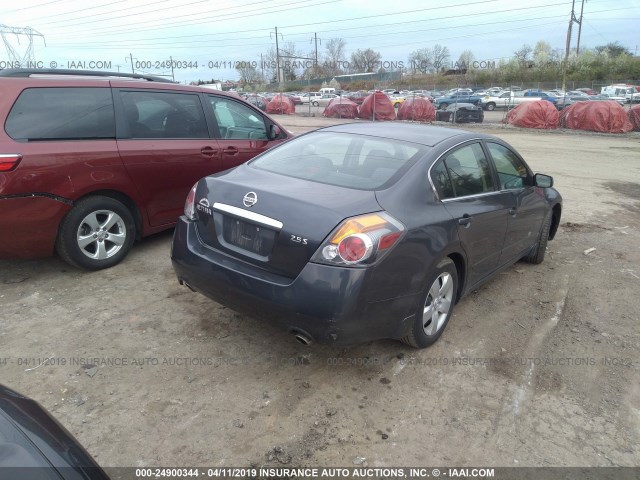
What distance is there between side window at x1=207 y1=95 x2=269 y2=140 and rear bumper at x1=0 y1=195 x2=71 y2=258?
2.03 m

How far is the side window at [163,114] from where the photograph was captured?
471 centimetres

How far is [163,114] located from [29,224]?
174 cm

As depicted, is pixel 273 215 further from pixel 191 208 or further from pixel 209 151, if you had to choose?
pixel 209 151

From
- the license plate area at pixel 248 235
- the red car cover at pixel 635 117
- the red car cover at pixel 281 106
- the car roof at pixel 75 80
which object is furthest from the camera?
the red car cover at pixel 281 106

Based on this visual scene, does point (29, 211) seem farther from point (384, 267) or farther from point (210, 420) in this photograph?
point (384, 267)

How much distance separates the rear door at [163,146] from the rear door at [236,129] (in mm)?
120

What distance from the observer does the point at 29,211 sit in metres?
3.92

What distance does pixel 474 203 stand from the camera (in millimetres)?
3609

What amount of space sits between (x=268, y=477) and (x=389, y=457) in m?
0.63

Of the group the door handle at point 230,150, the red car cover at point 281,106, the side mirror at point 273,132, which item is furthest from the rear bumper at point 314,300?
the red car cover at point 281,106

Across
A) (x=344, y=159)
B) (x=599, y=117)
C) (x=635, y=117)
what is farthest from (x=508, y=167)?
(x=635, y=117)

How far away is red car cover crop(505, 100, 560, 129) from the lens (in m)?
24.5

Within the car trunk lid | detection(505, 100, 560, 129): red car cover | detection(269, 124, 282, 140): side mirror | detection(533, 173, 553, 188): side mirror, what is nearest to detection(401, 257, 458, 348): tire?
the car trunk lid

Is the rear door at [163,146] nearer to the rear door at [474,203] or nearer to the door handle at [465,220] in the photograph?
the rear door at [474,203]
